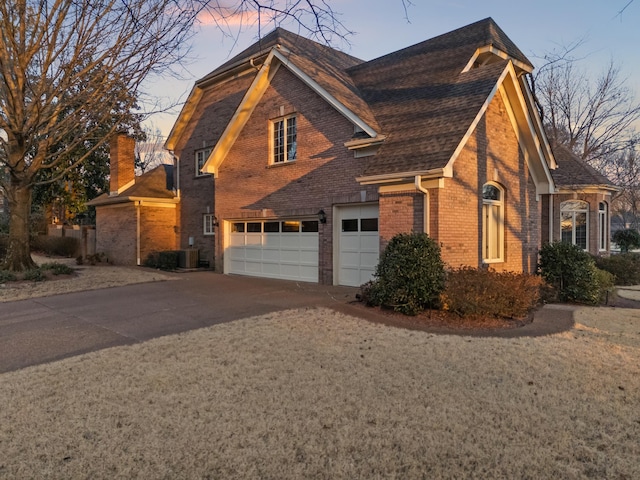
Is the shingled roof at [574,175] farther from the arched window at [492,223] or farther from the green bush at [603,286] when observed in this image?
the green bush at [603,286]

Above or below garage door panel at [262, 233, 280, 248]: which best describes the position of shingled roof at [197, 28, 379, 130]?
above

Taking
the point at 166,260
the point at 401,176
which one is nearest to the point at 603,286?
the point at 401,176

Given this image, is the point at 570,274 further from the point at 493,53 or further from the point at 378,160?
the point at 493,53

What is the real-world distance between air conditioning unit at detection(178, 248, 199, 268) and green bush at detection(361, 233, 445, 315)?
11.3 m

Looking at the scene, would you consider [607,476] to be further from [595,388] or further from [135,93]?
[135,93]

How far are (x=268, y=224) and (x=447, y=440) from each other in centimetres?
1280

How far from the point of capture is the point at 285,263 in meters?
15.3

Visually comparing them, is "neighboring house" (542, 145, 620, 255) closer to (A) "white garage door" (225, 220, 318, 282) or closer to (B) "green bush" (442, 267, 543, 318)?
(A) "white garage door" (225, 220, 318, 282)

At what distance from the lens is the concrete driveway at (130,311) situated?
23.4ft

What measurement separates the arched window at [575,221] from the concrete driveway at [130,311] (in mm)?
12367

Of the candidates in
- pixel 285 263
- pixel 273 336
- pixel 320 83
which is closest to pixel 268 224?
pixel 285 263

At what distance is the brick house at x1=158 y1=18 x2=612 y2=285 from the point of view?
10961 millimetres

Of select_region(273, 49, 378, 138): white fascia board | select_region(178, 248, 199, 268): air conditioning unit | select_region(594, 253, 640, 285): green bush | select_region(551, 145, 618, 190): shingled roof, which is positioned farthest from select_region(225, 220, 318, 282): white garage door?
select_region(551, 145, 618, 190): shingled roof

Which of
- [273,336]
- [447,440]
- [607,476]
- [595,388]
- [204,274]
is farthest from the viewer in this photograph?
[204,274]
